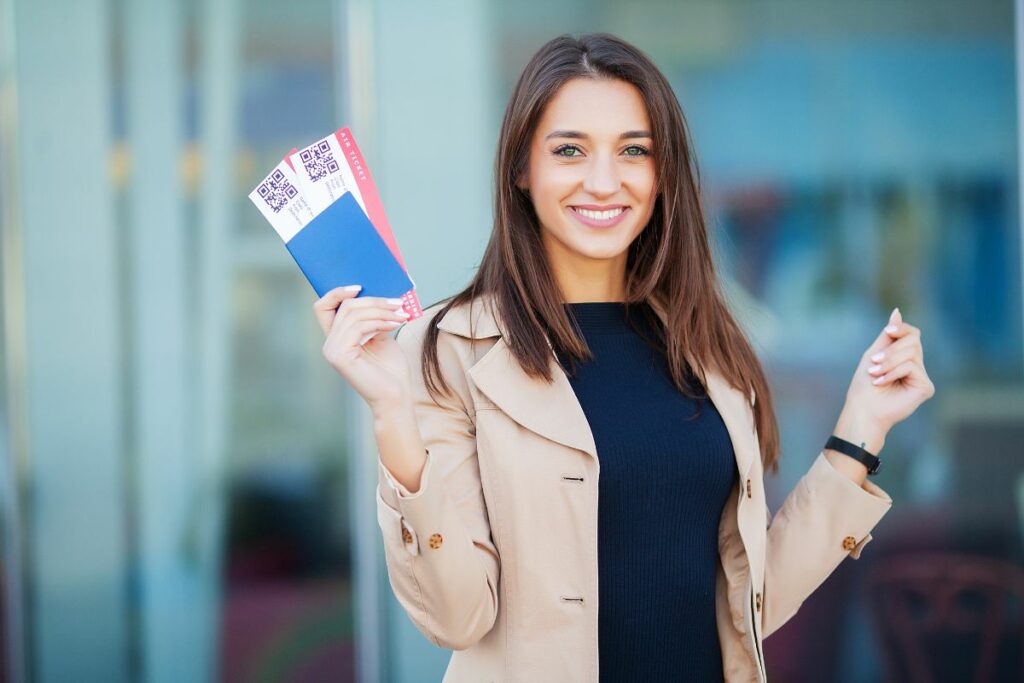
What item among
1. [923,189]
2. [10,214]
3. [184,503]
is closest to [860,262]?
[923,189]

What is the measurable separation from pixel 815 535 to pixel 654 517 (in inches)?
15.8

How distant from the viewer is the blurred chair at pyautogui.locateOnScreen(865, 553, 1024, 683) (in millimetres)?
4297

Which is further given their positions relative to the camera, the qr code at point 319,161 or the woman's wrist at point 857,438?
the woman's wrist at point 857,438

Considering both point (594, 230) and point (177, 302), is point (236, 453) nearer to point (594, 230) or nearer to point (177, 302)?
point (177, 302)

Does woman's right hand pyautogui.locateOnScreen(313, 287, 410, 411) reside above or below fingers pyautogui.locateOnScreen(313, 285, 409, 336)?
below

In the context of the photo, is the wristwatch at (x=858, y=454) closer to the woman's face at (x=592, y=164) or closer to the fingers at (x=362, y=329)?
the woman's face at (x=592, y=164)

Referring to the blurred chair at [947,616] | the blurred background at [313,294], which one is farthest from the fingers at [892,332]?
the blurred chair at [947,616]

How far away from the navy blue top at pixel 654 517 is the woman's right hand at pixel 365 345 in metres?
0.43

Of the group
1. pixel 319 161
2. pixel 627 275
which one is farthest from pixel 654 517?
pixel 319 161

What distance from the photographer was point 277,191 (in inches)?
72.3

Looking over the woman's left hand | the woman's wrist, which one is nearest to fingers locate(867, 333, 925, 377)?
the woman's left hand

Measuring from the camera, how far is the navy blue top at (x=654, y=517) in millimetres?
2061

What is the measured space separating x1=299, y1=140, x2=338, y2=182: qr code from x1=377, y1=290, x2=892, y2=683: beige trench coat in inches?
14.5

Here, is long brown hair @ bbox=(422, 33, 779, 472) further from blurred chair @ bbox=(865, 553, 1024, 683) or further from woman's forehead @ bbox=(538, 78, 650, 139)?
blurred chair @ bbox=(865, 553, 1024, 683)
